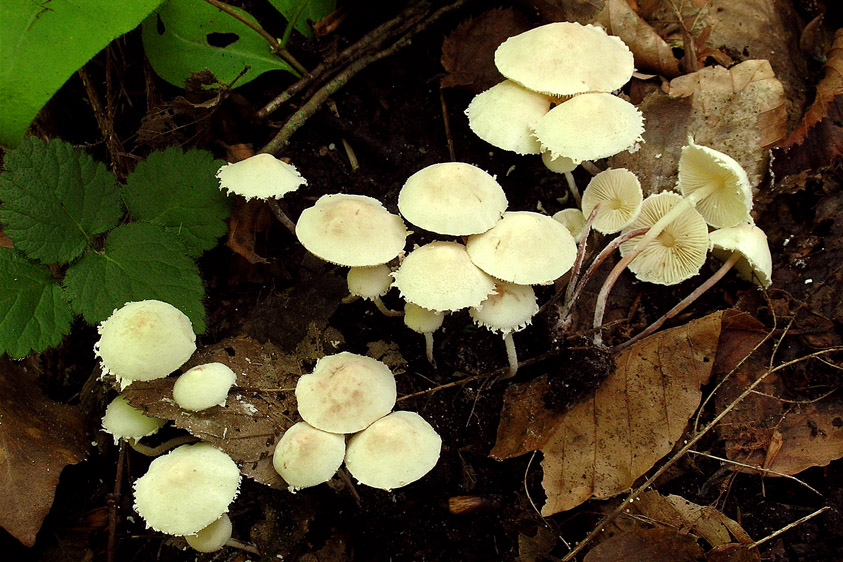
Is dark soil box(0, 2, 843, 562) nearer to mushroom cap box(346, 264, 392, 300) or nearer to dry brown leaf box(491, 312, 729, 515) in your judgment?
dry brown leaf box(491, 312, 729, 515)

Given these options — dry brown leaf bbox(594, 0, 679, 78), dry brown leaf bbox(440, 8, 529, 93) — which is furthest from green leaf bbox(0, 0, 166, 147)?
dry brown leaf bbox(594, 0, 679, 78)

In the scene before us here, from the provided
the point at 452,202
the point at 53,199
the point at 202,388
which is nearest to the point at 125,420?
the point at 202,388

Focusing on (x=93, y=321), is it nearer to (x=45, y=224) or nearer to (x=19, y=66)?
(x=45, y=224)

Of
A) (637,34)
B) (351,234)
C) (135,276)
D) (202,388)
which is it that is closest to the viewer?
(202,388)

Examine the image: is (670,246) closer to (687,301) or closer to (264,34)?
(687,301)

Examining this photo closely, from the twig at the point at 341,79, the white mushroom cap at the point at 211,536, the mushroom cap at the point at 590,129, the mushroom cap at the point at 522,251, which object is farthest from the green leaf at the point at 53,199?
the mushroom cap at the point at 590,129

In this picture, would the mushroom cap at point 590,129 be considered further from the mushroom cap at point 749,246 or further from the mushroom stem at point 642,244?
the mushroom cap at point 749,246

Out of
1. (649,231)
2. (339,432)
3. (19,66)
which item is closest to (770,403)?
(649,231)
